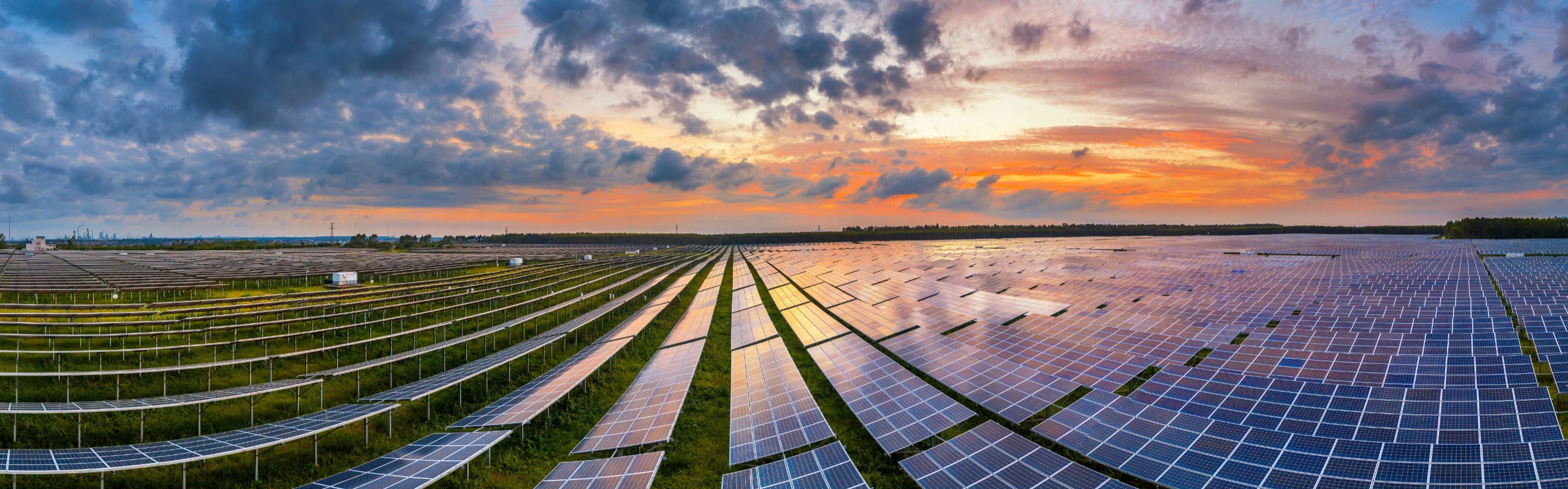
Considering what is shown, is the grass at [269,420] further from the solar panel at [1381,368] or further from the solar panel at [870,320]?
the solar panel at [1381,368]

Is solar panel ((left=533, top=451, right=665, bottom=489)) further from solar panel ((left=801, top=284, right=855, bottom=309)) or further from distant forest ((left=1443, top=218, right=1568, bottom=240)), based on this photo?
distant forest ((left=1443, top=218, right=1568, bottom=240))

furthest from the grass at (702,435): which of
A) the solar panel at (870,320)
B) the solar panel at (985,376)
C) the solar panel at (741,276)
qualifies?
the solar panel at (741,276)

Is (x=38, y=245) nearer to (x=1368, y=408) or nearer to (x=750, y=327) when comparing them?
(x=750, y=327)

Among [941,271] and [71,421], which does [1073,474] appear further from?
[941,271]

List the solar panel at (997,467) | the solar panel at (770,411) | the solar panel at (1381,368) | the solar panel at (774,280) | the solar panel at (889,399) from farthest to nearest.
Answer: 1. the solar panel at (774,280)
2. the solar panel at (1381,368)
3. the solar panel at (889,399)
4. the solar panel at (770,411)
5. the solar panel at (997,467)

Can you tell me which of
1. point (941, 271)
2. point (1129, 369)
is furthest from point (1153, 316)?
point (941, 271)

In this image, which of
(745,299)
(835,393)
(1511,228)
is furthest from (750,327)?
(1511,228)

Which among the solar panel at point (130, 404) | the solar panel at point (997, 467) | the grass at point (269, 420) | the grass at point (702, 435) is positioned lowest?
the grass at point (702, 435)

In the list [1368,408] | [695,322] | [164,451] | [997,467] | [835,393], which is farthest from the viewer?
[695,322]
